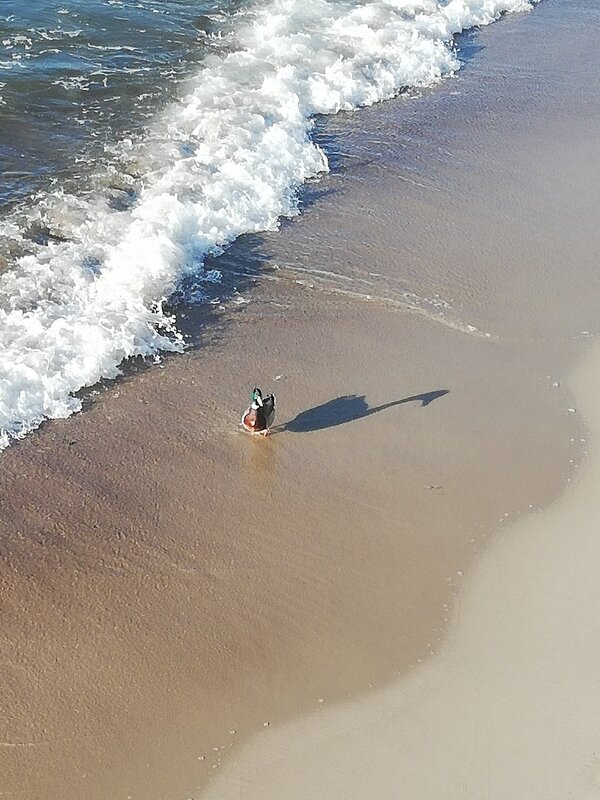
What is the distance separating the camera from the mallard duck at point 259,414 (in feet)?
30.1

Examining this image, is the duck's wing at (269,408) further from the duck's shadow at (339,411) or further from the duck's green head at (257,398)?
the duck's shadow at (339,411)

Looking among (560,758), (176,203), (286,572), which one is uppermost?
(176,203)

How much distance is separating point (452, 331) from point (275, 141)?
5789mm

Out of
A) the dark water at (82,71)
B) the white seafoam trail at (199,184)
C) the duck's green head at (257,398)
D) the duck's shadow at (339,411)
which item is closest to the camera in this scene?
the duck's green head at (257,398)

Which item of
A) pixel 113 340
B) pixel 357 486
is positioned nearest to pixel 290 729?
pixel 357 486

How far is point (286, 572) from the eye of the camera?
8.22 m

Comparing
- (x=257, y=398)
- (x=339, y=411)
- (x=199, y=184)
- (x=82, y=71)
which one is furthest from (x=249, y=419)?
(x=82, y=71)

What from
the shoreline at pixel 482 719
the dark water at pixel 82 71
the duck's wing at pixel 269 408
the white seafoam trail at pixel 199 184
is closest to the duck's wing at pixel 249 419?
the duck's wing at pixel 269 408

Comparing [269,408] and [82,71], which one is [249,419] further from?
[82,71]

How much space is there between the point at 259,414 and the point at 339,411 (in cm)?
113

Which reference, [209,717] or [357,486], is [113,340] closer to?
[357,486]

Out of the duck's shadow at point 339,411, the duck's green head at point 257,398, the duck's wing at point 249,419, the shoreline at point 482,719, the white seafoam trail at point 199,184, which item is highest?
the white seafoam trail at point 199,184

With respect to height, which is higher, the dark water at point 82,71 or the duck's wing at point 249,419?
the dark water at point 82,71

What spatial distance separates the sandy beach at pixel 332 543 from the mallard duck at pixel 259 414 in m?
0.20
